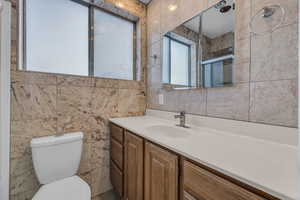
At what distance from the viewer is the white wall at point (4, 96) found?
1126mm

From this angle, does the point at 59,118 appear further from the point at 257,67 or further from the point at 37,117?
the point at 257,67

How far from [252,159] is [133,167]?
0.87 m

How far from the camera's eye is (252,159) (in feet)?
1.97

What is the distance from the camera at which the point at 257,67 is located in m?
0.90

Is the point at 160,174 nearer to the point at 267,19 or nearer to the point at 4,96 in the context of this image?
the point at 267,19

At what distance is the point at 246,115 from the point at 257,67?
1.08ft

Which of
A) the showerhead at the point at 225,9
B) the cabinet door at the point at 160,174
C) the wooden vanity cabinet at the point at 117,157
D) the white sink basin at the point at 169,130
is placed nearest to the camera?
the cabinet door at the point at 160,174

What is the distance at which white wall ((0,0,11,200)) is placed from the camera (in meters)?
1.13

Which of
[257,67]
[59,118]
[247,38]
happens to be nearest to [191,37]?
[247,38]

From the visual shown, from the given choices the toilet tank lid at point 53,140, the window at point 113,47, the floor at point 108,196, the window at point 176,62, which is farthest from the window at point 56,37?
the floor at point 108,196

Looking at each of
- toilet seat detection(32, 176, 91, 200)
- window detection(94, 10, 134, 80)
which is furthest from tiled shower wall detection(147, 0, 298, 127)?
toilet seat detection(32, 176, 91, 200)

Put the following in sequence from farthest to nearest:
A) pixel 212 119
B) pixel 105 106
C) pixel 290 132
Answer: pixel 105 106
pixel 212 119
pixel 290 132

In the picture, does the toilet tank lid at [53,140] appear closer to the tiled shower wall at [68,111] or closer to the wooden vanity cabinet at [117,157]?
the tiled shower wall at [68,111]

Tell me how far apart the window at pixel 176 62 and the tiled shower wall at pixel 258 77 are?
8.0 inches
